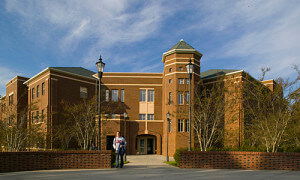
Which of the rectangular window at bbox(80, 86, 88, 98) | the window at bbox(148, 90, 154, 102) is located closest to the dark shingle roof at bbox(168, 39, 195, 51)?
the window at bbox(148, 90, 154, 102)

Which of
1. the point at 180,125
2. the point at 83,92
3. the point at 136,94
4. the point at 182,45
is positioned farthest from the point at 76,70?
the point at 180,125

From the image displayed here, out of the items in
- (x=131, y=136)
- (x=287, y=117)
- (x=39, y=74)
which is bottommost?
(x=131, y=136)

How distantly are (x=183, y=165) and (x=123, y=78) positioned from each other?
2475cm

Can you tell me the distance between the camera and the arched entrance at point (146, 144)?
3572cm

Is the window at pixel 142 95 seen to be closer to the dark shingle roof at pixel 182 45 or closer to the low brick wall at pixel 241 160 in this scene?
the dark shingle roof at pixel 182 45

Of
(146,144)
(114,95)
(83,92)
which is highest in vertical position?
(83,92)

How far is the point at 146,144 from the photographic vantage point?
36.0 meters

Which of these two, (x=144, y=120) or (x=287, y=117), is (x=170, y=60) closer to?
(x=144, y=120)

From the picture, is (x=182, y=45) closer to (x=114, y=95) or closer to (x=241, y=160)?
(x=114, y=95)

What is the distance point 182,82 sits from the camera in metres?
30.8

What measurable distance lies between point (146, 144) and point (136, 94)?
6.91 meters

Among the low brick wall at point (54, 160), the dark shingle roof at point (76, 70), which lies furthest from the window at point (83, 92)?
the low brick wall at point (54, 160)

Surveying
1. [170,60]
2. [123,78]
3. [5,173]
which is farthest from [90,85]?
[5,173]

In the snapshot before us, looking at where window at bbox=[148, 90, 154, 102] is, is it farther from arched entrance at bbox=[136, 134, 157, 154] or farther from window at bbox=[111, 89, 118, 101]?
arched entrance at bbox=[136, 134, 157, 154]
